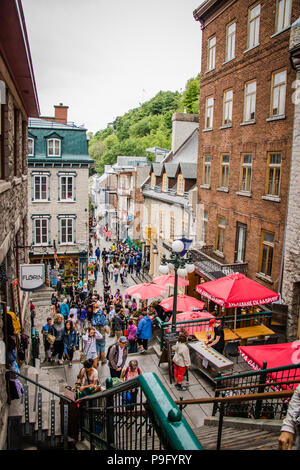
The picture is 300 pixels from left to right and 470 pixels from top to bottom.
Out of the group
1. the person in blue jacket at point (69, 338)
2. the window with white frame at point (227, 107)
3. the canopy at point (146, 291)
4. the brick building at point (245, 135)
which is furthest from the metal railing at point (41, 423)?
the window with white frame at point (227, 107)

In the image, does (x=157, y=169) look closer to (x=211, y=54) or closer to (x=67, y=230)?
(x=67, y=230)

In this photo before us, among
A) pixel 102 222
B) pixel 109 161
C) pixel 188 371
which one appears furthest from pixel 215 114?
pixel 109 161

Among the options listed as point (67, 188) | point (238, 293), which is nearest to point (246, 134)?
point (238, 293)

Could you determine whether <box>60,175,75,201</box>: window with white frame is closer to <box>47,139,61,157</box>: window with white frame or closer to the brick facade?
<box>47,139,61,157</box>: window with white frame

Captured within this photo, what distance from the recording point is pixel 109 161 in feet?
231

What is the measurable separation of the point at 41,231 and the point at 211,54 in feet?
58.3

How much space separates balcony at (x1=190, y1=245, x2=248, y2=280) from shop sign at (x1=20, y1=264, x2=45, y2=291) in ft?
29.4

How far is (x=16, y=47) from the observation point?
22.3 feet

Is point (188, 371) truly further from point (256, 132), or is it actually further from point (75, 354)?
point (256, 132)

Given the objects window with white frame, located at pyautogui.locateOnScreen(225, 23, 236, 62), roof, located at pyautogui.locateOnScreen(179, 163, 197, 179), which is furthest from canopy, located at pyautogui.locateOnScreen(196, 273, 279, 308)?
roof, located at pyautogui.locateOnScreen(179, 163, 197, 179)

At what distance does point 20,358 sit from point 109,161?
208ft

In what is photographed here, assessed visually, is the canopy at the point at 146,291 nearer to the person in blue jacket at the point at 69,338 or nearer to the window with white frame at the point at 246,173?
the person in blue jacket at the point at 69,338

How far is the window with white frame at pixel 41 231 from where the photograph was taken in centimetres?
2812

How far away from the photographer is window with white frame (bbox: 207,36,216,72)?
1898 centimetres
